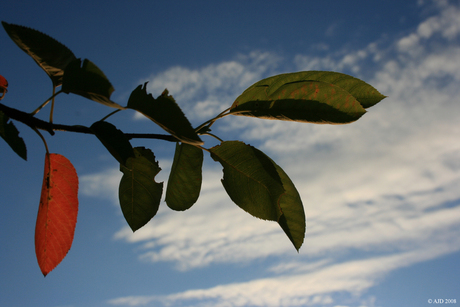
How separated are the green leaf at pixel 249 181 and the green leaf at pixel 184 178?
0.06 metres

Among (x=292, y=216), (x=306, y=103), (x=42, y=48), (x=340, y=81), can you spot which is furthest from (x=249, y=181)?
(x=42, y=48)

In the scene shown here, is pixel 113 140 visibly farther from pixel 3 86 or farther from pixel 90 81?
pixel 3 86

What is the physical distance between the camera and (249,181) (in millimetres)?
939

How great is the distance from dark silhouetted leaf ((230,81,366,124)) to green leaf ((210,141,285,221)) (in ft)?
0.39

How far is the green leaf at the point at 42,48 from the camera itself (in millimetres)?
688

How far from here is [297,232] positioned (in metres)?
0.93

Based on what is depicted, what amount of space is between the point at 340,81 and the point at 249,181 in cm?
38

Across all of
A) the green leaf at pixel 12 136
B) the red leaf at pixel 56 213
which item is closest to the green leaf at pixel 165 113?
the green leaf at pixel 12 136

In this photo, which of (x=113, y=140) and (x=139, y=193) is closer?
(x=113, y=140)

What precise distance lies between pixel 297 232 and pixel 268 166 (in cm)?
23

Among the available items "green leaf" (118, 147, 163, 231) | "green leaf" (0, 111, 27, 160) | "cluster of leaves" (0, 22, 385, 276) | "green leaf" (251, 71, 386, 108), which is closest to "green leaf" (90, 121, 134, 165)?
"cluster of leaves" (0, 22, 385, 276)

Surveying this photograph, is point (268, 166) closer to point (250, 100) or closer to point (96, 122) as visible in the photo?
point (250, 100)

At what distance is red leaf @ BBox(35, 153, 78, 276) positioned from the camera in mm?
848

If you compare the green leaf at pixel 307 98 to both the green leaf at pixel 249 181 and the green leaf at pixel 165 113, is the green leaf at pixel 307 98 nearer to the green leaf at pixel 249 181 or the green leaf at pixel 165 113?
the green leaf at pixel 249 181
